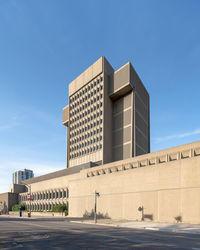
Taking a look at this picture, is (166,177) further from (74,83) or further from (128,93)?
(74,83)

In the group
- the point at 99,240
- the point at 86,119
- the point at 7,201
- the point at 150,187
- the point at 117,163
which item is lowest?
the point at 7,201

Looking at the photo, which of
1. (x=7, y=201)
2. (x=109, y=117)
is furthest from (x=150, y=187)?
(x=7, y=201)

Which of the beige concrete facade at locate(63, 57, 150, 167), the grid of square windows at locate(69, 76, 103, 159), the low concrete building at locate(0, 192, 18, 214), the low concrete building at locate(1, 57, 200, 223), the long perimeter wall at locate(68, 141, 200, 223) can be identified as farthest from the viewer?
the low concrete building at locate(0, 192, 18, 214)

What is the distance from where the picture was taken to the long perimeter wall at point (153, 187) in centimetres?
3575

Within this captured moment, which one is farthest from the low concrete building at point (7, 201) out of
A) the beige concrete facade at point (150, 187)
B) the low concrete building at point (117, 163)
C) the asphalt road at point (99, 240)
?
the asphalt road at point (99, 240)

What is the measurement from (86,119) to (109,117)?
8.84m

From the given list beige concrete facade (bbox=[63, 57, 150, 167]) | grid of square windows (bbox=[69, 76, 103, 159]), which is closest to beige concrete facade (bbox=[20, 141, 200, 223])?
beige concrete facade (bbox=[63, 57, 150, 167])

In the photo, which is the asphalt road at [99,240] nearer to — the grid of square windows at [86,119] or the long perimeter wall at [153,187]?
the long perimeter wall at [153,187]

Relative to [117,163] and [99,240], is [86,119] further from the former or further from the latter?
[99,240]

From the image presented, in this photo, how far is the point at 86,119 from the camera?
3381 inches

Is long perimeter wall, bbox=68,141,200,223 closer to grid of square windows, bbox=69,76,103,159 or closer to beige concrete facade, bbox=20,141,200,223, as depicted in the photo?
beige concrete facade, bbox=20,141,200,223

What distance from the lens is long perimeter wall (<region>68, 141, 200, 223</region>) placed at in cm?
3575

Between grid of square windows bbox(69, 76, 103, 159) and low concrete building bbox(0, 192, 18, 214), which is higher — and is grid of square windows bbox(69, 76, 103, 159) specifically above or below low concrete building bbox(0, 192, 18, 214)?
above

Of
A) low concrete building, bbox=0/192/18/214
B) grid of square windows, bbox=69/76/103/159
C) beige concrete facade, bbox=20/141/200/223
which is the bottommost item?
low concrete building, bbox=0/192/18/214
